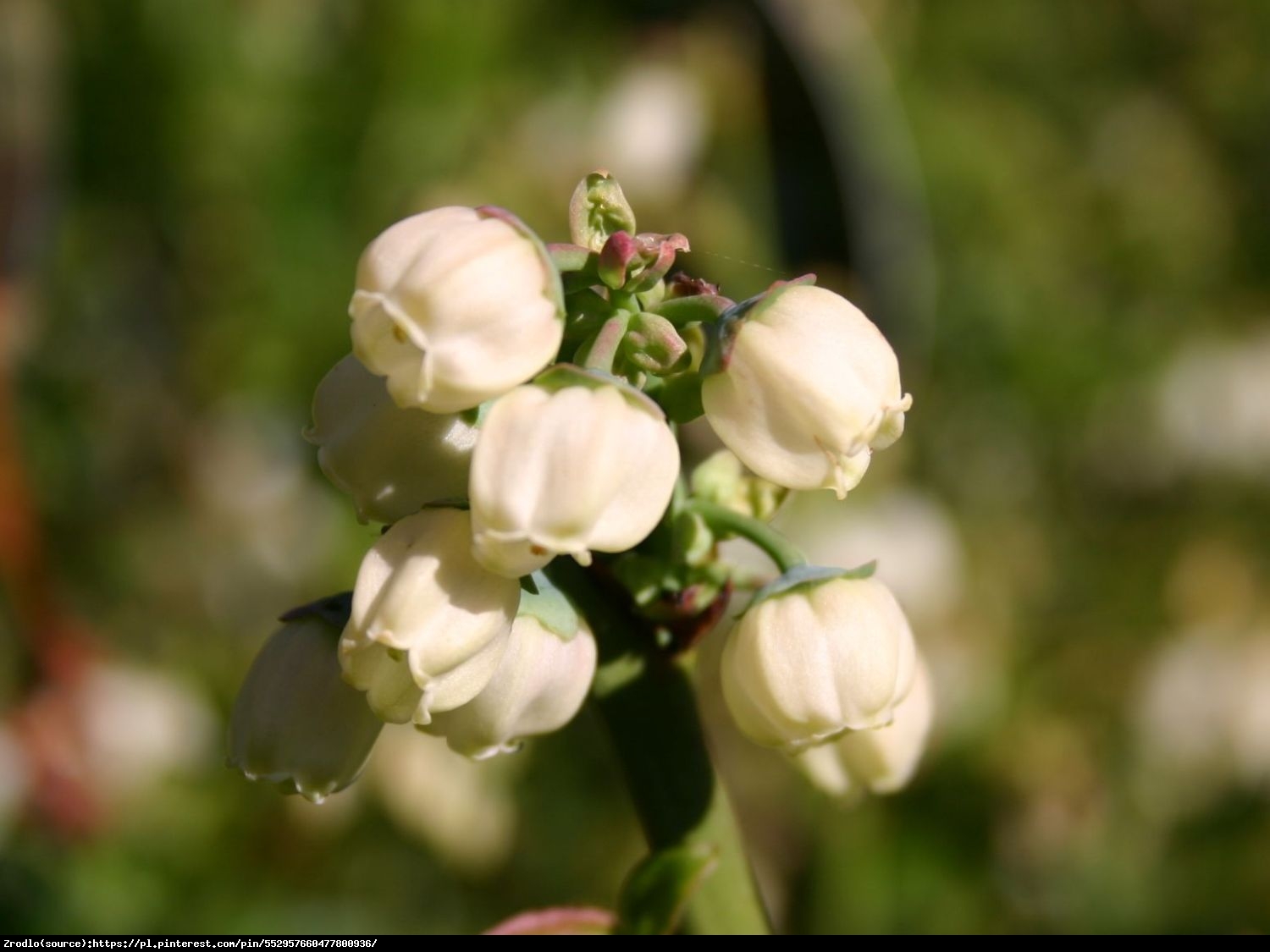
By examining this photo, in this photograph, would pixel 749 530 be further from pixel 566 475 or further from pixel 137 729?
pixel 137 729

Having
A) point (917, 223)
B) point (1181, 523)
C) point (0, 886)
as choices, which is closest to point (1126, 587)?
point (1181, 523)

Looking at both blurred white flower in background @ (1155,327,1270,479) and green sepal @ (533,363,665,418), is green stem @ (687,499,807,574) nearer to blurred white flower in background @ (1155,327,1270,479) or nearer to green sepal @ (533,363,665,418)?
green sepal @ (533,363,665,418)

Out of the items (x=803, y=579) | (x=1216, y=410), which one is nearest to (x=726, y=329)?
(x=803, y=579)

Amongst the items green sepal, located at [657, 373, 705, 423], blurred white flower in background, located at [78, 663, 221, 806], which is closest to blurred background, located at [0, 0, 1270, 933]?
blurred white flower in background, located at [78, 663, 221, 806]

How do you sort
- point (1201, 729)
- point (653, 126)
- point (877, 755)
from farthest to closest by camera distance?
point (653, 126), point (1201, 729), point (877, 755)

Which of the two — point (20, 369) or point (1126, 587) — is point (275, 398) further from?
point (1126, 587)

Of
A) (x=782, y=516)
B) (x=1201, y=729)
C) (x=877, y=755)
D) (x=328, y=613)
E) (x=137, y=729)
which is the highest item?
(x=328, y=613)
